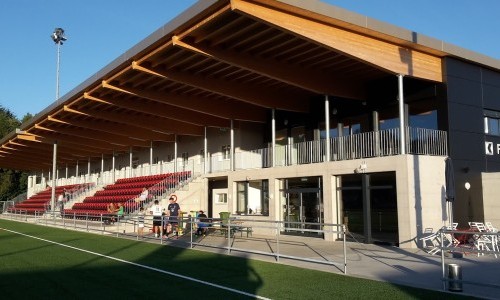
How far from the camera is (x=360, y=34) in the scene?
1659 cm

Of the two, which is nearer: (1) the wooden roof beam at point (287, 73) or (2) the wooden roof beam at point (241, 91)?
(1) the wooden roof beam at point (287, 73)

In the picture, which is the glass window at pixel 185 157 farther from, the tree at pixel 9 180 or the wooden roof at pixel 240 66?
the tree at pixel 9 180

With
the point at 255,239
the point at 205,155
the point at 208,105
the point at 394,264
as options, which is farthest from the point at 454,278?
the point at 205,155

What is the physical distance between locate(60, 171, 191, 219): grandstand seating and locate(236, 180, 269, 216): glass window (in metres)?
4.99

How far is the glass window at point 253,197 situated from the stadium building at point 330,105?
0.07 meters

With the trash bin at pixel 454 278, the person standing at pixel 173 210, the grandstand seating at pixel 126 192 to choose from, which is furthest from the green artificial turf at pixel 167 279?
the grandstand seating at pixel 126 192

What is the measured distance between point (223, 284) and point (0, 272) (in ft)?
16.3

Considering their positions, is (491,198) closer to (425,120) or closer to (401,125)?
(425,120)

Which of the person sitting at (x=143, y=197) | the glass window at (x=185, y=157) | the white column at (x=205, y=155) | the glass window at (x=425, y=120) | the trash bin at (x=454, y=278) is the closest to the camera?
the trash bin at (x=454, y=278)

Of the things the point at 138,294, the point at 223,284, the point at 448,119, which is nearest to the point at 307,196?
the point at 448,119

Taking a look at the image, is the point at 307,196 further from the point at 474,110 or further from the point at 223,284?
the point at 223,284

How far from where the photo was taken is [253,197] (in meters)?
24.8

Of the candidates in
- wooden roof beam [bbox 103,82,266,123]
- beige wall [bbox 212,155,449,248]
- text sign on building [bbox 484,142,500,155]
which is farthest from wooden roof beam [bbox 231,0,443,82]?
wooden roof beam [bbox 103,82,266,123]

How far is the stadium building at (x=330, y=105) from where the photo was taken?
53.1ft
